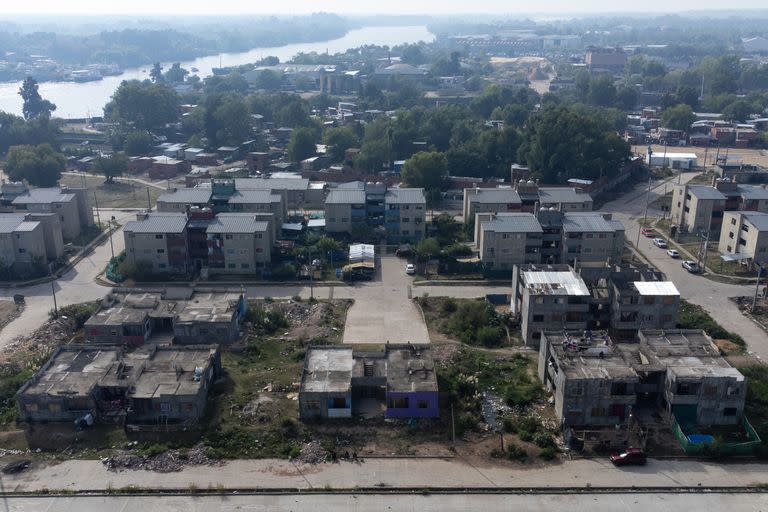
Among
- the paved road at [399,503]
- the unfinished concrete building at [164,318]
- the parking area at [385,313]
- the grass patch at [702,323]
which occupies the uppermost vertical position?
the unfinished concrete building at [164,318]

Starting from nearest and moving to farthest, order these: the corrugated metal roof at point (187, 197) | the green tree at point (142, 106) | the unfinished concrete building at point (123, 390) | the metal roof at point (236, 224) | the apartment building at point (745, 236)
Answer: the unfinished concrete building at point (123, 390) < the metal roof at point (236, 224) < the apartment building at point (745, 236) < the corrugated metal roof at point (187, 197) < the green tree at point (142, 106)

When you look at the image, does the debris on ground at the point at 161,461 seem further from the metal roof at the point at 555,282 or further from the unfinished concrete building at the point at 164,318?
the metal roof at the point at 555,282

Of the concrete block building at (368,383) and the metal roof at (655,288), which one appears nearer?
the concrete block building at (368,383)

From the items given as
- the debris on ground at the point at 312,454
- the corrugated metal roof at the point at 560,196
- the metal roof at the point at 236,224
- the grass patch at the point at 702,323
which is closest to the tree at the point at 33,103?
the metal roof at the point at 236,224

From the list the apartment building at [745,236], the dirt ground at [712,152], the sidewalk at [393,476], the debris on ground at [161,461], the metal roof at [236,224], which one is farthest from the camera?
the dirt ground at [712,152]

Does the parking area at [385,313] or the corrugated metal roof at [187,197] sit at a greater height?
the corrugated metal roof at [187,197]

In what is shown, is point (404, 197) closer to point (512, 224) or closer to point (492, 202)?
point (492, 202)

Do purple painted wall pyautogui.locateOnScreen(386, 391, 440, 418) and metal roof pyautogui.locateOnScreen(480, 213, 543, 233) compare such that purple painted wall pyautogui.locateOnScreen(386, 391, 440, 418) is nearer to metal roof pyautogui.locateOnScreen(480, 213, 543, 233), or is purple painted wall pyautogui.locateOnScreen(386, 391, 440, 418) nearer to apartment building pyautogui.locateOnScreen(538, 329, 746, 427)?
apartment building pyautogui.locateOnScreen(538, 329, 746, 427)

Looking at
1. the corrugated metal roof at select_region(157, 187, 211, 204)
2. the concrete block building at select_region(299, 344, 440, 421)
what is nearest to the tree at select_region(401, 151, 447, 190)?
the corrugated metal roof at select_region(157, 187, 211, 204)
